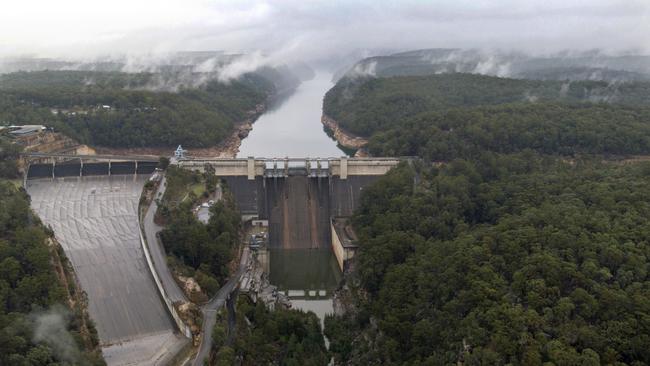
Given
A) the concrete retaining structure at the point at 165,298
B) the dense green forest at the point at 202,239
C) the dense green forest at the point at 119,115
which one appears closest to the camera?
the concrete retaining structure at the point at 165,298

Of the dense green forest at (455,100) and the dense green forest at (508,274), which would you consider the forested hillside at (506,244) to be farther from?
the dense green forest at (455,100)

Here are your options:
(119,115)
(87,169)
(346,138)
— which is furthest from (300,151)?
(87,169)

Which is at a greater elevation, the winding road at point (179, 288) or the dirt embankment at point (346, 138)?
the dirt embankment at point (346, 138)

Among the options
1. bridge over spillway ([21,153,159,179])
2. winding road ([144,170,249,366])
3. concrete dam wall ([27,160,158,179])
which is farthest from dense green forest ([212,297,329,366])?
bridge over spillway ([21,153,159,179])

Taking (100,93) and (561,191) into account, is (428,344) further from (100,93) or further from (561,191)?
(100,93)

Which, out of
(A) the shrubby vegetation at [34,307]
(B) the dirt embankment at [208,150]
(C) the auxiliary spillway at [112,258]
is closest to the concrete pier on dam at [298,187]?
(C) the auxiliary spillway at [112,258]

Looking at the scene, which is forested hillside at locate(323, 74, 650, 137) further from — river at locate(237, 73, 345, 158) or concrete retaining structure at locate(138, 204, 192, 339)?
concrete retaining structure at locate(138, 204, 192, 339)

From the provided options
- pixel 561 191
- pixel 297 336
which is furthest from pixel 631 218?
pixel 297 336
